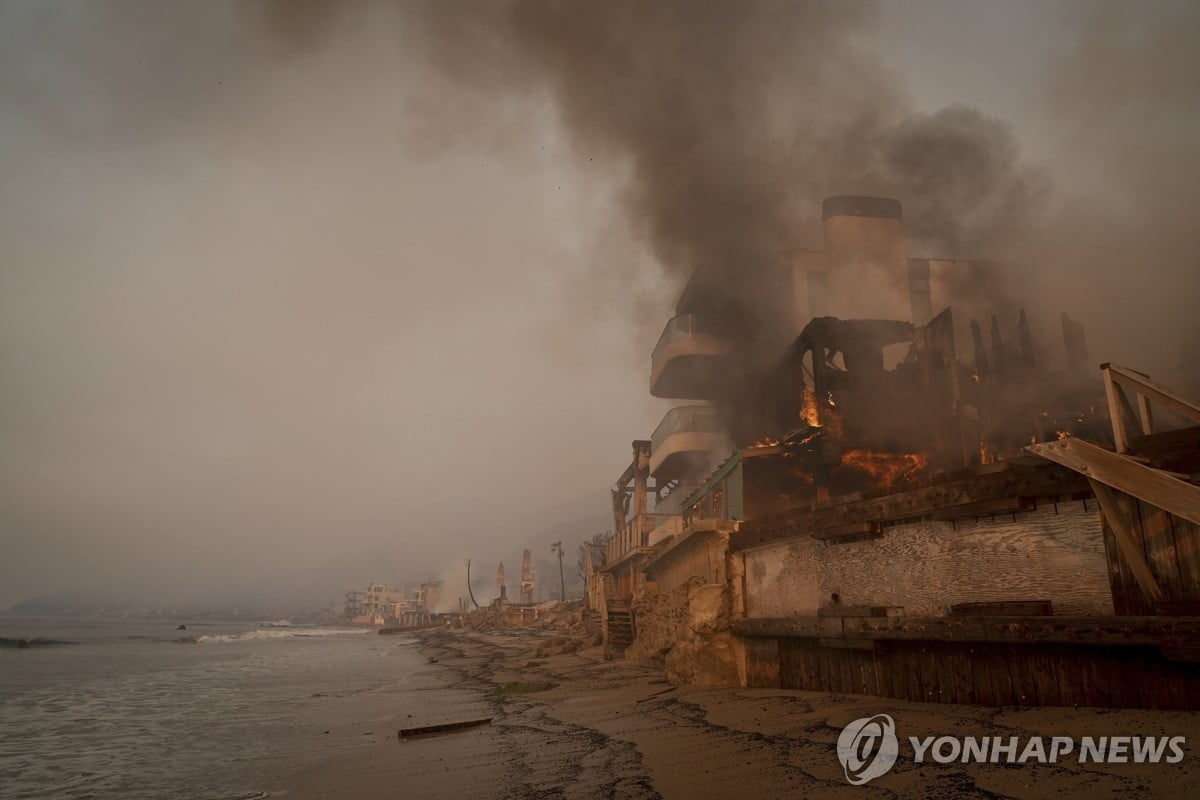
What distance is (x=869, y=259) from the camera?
26000 millimetres

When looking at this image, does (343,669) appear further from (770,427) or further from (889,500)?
(889,500)

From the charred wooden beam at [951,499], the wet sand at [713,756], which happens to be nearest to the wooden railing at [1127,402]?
the charred wooden beam at [951,499]

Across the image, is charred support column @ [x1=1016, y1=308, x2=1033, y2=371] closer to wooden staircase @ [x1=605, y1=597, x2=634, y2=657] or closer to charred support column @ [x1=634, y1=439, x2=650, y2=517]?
wooden staircase @ [x1=605, y1=597, x2=634, y2=657]

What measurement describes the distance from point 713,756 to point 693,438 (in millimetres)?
24842

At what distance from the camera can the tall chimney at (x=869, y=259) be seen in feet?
84.8

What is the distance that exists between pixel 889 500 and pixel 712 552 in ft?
13.0

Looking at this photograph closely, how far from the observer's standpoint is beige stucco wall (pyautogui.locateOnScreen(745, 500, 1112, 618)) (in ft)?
19.1

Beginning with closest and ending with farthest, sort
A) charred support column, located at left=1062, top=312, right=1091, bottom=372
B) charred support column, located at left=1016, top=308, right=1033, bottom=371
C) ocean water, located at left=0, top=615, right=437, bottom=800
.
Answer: ocean water, located at left=0, top=615, right=437, bottom=800 < charred support column, located at left=1016, top=308, right=1033, bottom=371 < charred support column, located at left=1062, top=312, right=1091, bottom=372

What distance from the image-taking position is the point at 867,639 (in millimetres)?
7254

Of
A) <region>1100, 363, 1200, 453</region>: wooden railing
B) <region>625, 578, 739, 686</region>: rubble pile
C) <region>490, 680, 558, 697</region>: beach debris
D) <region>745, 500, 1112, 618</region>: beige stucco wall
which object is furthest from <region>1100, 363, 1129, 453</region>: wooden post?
<region>490, 680, 558, 697</region>: beach debris

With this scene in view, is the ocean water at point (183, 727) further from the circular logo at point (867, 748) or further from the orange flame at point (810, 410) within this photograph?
the orange flame at point (810, 410)

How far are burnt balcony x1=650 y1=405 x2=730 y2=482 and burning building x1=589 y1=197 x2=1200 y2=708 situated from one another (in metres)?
6.08

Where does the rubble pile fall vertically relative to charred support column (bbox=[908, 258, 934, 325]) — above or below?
below
